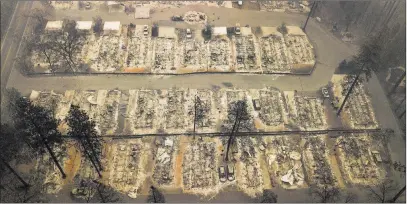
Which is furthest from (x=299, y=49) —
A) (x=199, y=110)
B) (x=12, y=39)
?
(x=12, y=39)

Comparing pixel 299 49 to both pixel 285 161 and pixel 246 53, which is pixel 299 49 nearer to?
pixel 246 53

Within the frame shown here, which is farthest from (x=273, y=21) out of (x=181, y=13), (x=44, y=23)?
(x=44, y=23)

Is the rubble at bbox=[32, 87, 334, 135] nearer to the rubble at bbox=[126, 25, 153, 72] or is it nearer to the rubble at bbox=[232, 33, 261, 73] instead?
the rubble at bbox=[232, 33, 261, 73]

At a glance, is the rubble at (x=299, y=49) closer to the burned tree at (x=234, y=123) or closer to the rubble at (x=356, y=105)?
the rubble at (x=356, y=105)

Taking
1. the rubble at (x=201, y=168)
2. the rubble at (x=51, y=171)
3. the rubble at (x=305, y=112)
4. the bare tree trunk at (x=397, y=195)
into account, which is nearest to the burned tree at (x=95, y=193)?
the rubble at (x=51, y=171)

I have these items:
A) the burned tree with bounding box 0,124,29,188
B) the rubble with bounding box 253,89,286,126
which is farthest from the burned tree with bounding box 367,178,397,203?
the burned tree with bounding box 0,124,29,188

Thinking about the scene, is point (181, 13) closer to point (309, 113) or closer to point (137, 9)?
point (137, 9)
